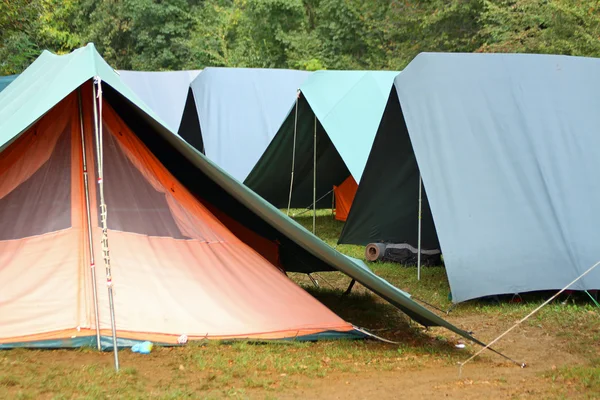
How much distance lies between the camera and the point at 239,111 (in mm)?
13836

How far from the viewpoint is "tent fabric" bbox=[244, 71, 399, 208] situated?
10289 millimetres

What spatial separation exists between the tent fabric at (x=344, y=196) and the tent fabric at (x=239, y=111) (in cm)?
192

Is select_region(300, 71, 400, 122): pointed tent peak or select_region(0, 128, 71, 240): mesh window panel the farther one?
select_region(300, 71, 400, 122): pointed tent peak

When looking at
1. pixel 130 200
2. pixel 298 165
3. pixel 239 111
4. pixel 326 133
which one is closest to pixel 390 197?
pixel 326 133

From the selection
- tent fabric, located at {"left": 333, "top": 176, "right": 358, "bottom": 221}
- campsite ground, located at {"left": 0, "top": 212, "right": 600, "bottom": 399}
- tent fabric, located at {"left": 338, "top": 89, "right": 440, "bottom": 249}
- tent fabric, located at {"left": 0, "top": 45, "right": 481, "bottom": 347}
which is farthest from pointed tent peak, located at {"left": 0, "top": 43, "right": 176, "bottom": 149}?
tent fabric, located at {"left": 333, "top": 176, "right": 358, "bottom": 221}

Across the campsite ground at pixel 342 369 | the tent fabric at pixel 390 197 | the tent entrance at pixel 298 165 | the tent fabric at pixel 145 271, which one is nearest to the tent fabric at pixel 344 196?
the tent entrance at pixel 298 165

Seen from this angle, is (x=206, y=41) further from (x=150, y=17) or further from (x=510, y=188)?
(x=510, y=188)

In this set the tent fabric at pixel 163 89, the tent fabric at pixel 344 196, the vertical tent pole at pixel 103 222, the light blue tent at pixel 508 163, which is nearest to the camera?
the vertical tent pole at pixel 103 222

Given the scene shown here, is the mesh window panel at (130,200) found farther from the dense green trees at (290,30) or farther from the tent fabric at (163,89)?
the tent fabric at (163,89)

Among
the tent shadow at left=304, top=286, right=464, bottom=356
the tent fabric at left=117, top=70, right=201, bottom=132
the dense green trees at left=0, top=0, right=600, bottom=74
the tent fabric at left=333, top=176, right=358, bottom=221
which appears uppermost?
the dense green trees at left=0, top=0, right=600, bottom=74

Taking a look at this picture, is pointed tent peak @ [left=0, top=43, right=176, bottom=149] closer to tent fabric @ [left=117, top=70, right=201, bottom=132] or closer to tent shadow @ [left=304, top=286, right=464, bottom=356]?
tent shadow @ [left=304, top=286, right=464, bottom=356]

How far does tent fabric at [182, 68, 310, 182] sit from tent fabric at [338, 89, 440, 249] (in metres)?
5.04

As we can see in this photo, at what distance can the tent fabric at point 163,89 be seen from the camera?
52.2 feet

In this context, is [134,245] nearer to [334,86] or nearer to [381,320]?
[381,320]
